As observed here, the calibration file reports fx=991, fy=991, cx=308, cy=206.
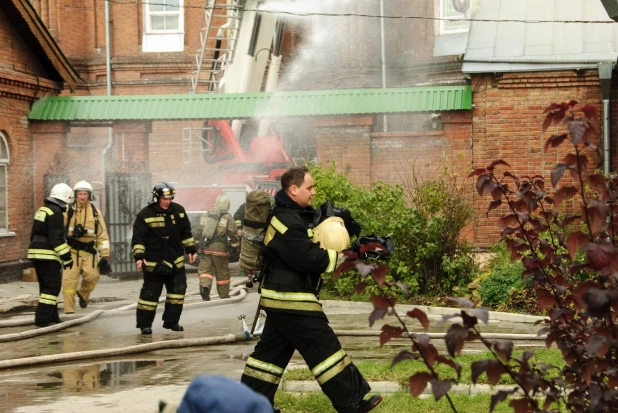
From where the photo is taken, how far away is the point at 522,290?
12016mm

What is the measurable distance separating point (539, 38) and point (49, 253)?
9.78 meters

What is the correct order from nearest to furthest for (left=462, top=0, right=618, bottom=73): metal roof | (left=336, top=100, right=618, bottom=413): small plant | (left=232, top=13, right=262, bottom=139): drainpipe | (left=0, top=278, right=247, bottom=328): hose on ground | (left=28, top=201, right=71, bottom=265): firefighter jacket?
(left=336, top=100, right=618, bottom=413): small plant → (left=28, top=201, right=71, bottom=265): firefighter jacket → (left=0, top=278, right=247, bottom=328): hose on ground → (left=462, top=0, right=618, bottom=73): metal roof → (left=232, top=13, right=262, bottom=139): drainpipe

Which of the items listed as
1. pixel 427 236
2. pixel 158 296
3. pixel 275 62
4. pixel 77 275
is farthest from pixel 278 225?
pixel 275 62

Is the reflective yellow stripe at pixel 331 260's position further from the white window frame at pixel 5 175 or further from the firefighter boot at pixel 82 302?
the white window frame at pixel 5 175

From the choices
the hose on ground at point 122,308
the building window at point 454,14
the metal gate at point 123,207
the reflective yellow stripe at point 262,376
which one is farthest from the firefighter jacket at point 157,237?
the building window at point 454,14

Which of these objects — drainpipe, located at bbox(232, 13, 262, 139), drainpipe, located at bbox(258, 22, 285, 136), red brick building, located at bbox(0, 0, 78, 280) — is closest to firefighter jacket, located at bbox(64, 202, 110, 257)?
red brick building, located at bbox(0, 0, 78, 280)

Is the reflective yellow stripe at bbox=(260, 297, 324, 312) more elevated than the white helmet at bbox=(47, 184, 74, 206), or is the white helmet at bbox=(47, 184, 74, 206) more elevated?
the white helmet at bbox=(47, 184, 74, 206)

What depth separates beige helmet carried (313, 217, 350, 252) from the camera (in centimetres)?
664

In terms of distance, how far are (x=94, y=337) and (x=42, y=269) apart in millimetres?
1173

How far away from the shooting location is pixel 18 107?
19500mm

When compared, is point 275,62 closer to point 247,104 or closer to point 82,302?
point 247,104

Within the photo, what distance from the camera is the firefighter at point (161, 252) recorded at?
10992 mm

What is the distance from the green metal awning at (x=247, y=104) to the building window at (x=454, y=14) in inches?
435

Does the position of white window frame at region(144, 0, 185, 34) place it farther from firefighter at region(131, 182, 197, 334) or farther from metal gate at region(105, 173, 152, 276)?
firefighter at region(131, 182, 197, 334)
